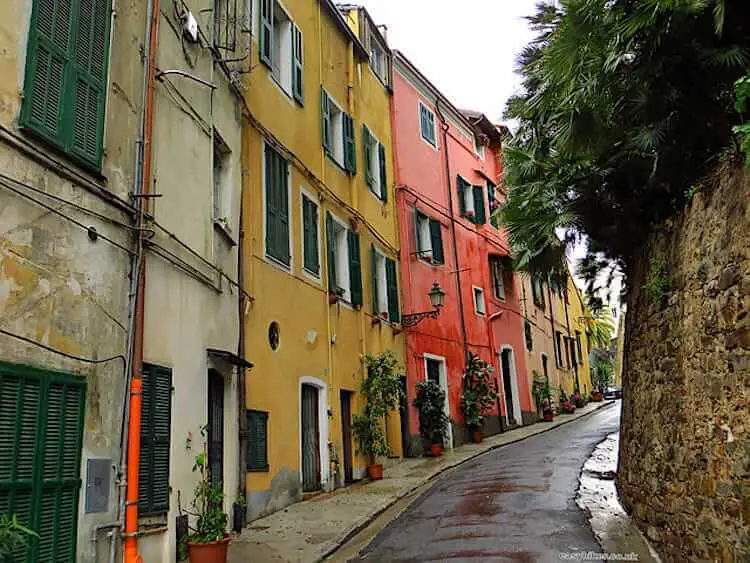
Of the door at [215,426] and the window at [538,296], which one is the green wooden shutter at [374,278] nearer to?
the door at [215,426]

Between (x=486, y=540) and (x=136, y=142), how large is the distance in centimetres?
593

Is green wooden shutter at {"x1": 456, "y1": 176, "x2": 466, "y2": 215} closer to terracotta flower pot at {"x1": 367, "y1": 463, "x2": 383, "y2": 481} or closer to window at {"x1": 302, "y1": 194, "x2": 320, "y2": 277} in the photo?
window at {"x1": 302, "y1": 194, "x2": 320, "y2": 277}

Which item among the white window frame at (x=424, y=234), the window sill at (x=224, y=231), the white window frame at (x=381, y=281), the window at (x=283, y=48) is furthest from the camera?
the white window frame at (x=424, y=234)

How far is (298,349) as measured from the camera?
11.8 meters

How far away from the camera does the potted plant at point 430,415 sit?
1750 cm

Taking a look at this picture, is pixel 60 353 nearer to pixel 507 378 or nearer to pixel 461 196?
pixel 461 196

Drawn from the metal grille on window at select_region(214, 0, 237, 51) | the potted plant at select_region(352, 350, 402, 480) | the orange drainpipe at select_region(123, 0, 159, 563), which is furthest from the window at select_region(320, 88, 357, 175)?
the orange drainpipe at select_region(123, 0, 159, 563)

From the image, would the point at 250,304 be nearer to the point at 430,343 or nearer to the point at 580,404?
the point at 430,343

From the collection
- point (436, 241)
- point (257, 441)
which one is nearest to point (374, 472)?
point (257, 441)

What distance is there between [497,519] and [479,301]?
14374 mm

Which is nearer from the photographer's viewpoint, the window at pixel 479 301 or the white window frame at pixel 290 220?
the white window frame at pixel 290 220

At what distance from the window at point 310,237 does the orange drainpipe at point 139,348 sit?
5.51 m

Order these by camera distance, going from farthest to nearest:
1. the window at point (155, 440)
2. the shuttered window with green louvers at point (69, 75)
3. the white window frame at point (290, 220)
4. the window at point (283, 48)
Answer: the window at point (283, 48) → the white window frame at point (290, 220) → the window at point (155, 440) → the shuttered window with green louvers at point (69, 75)

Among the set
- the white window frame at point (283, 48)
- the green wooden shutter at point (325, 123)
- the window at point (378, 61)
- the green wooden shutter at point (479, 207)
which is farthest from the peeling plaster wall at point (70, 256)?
the green wooden shutter at point (479, 207)
